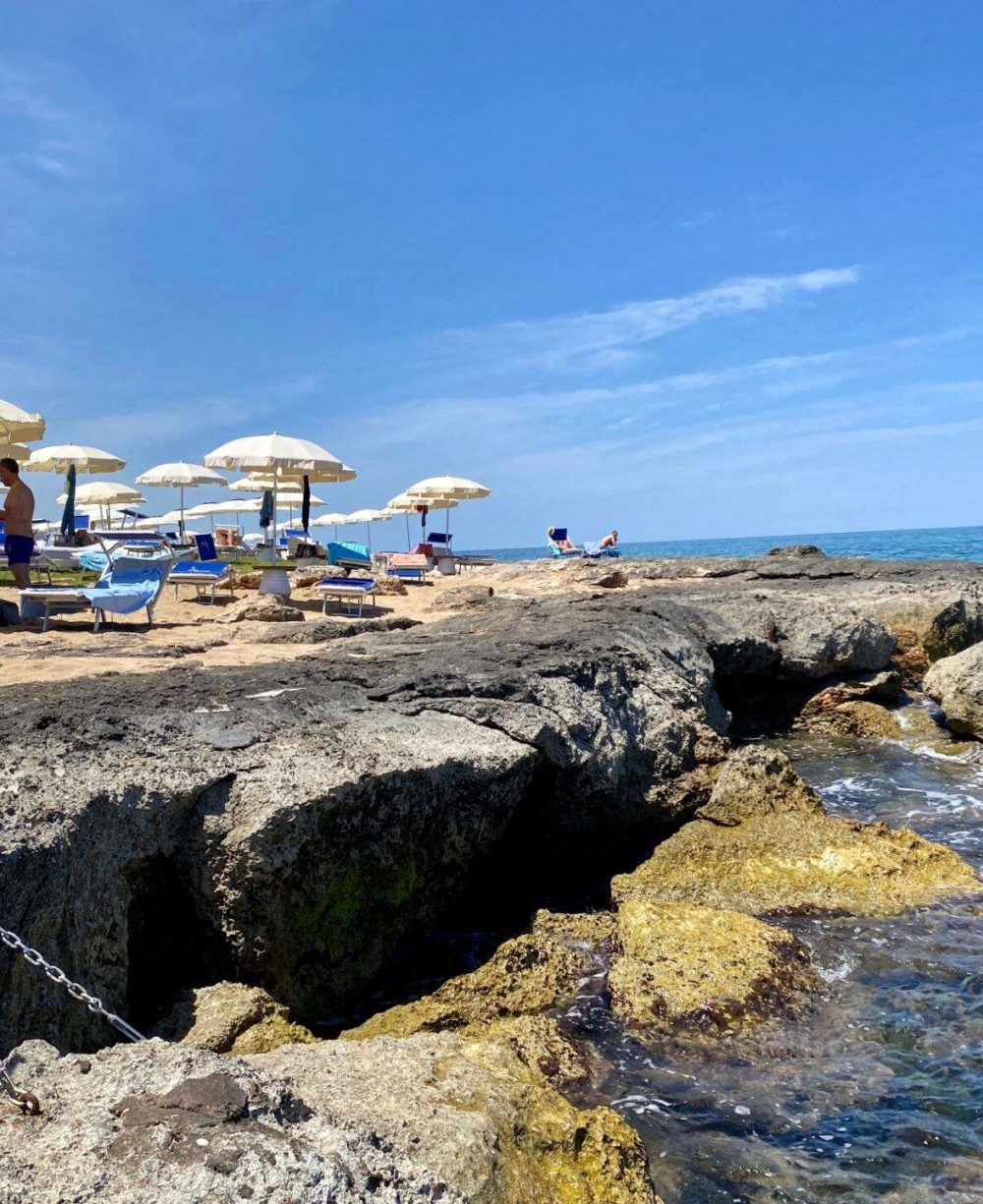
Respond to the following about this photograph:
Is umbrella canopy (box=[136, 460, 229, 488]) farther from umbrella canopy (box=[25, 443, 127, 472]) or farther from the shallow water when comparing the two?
the shallow water

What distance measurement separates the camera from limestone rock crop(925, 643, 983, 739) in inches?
354

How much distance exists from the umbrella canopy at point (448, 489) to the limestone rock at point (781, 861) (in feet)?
60.2

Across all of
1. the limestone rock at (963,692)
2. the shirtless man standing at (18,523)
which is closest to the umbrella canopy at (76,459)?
the shirtless man standing at (18,523)

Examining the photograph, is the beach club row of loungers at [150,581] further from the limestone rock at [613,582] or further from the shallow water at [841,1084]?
the shallow water at [841,1084]

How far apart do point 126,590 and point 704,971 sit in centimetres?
847

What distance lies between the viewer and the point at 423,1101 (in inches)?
102

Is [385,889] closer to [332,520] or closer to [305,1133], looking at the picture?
[305,1133]

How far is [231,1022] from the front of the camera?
3521mm

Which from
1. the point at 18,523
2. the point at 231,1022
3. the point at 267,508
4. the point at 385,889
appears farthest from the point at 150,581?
the point at 267,508

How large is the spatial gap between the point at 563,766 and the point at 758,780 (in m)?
1.64

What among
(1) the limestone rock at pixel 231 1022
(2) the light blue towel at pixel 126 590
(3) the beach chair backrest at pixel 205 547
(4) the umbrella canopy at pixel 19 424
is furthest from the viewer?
(3) the beach chair backrest at pixel 205 547

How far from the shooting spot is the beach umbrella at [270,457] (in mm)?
15547

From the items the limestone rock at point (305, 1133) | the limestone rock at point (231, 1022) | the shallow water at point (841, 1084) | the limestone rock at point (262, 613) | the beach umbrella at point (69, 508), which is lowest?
the shallow water at point (841, 1084)

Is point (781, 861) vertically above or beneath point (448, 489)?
beneath
